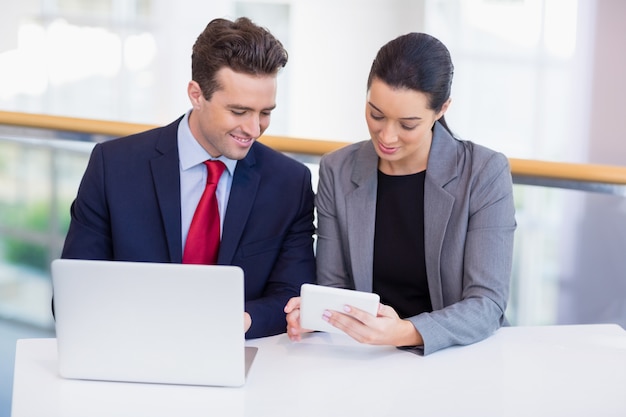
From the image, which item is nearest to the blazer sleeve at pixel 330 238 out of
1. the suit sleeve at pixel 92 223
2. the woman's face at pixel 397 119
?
the woman's face at pixel 397 119

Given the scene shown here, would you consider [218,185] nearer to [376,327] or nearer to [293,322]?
[293,322]

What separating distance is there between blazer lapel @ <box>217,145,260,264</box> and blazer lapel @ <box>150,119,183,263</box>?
0.33 ft

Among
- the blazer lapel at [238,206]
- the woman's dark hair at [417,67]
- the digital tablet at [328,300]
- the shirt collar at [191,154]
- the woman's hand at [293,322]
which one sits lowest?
the woman's hand at [293,322]

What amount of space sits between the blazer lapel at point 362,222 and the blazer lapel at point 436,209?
128 mm

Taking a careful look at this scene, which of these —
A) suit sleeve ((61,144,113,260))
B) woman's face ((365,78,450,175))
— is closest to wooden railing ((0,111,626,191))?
woman's face ((365,78,450,175))

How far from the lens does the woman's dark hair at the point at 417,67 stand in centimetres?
196

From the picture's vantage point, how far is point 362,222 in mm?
2105

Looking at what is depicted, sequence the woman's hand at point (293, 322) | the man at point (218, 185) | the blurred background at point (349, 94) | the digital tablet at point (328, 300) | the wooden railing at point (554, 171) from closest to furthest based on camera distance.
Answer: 1. the digital tablet at point (328, 300)
2. the woman's hand at point (293, 322)
3. the man at point (218, 185)
4. the wooden railing at point (554, 171)
5. the blurred background at point (349, 94)

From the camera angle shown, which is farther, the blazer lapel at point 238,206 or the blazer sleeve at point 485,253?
the blazer lapel at point 238,206

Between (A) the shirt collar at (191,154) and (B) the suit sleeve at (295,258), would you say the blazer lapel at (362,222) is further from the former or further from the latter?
(A) the shirt collar at (191,154)

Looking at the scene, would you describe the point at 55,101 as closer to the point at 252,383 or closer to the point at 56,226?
the point at 56,226

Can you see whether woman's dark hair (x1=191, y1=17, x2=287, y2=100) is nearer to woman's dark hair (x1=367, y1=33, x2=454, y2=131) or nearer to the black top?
woman's dark hair (x1=367, y1=33, x2=454, y2=131)

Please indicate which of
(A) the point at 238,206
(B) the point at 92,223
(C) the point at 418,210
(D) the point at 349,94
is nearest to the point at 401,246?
(C) the point at 418,210

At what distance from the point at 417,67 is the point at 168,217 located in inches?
25.2
